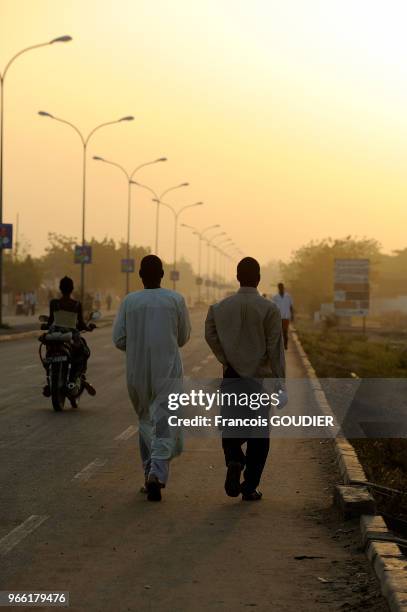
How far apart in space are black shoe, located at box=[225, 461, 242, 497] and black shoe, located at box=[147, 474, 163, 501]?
532 millimetres

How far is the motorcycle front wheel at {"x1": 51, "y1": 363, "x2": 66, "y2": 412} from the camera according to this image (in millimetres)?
16016

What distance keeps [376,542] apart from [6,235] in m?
38.3

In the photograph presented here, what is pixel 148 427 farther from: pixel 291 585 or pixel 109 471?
pixel 291 585

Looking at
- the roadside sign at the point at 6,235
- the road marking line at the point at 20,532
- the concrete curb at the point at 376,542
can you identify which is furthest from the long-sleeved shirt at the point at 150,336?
the roadside sign at the point at 6,235

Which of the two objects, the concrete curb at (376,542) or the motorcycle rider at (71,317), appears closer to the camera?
the concrete curb at (376,542)

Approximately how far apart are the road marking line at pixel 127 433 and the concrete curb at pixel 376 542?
2.80m

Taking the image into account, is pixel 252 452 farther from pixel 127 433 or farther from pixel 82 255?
pixel 82 255

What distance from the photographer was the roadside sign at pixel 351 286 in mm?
54844

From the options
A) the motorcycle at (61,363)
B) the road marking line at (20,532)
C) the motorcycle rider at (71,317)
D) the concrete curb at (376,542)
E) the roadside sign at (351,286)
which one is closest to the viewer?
the concrete curb at (376,542)

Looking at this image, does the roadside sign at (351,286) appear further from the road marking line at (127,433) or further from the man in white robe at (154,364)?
the man in white robe at (154,364)

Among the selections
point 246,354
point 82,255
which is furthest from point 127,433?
point 82,255

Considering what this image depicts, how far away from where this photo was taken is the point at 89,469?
36.7 feet

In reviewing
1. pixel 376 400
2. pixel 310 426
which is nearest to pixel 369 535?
pixel 310 426

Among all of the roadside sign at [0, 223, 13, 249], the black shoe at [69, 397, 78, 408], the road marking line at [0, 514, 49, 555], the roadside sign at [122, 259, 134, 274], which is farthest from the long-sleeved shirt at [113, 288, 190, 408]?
the roadside sign at [122, 259, 134, 274]
